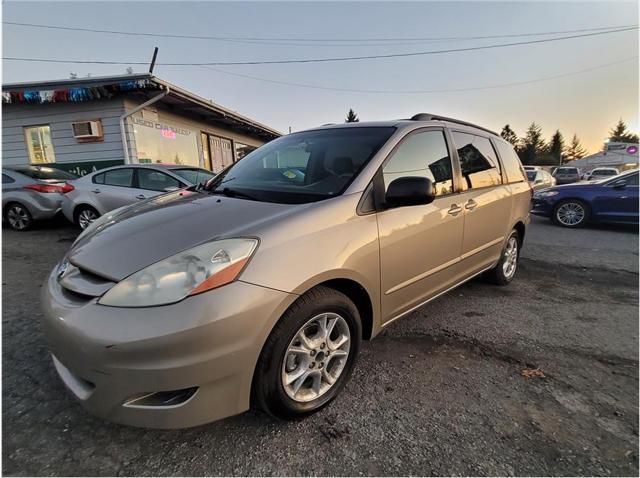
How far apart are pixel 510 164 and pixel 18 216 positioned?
863cm

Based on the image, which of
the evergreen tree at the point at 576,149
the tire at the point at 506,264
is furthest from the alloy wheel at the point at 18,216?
the evergreen tree at the point at 576,149

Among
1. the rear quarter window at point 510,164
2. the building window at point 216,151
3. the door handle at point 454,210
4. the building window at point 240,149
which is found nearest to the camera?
the door handle at point 454,210

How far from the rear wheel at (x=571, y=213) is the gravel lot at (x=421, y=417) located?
6.05m

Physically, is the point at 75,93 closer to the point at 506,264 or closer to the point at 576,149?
the point at 506,264

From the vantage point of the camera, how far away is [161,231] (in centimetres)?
182

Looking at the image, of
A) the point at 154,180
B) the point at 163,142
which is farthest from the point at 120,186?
the point at 163,142

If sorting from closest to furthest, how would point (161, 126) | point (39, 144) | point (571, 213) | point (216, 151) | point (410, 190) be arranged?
point (410, 190)
point (571, 213)
point (39, 144)
point (161, 126)
point (216, 151)

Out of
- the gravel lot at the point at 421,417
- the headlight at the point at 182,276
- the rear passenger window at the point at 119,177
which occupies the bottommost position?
the gravel lot at the point at 421,417

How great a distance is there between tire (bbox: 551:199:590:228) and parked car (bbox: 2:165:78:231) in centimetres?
1089

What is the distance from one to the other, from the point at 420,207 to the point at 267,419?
1664 millimetres

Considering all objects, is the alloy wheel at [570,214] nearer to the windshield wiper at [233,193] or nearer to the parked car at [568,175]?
the windshield wiper at [233,193]

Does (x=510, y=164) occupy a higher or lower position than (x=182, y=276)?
higher

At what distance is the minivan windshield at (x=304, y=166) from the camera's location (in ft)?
7.19

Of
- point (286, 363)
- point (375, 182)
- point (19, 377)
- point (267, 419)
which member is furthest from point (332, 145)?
point (19, 377)
